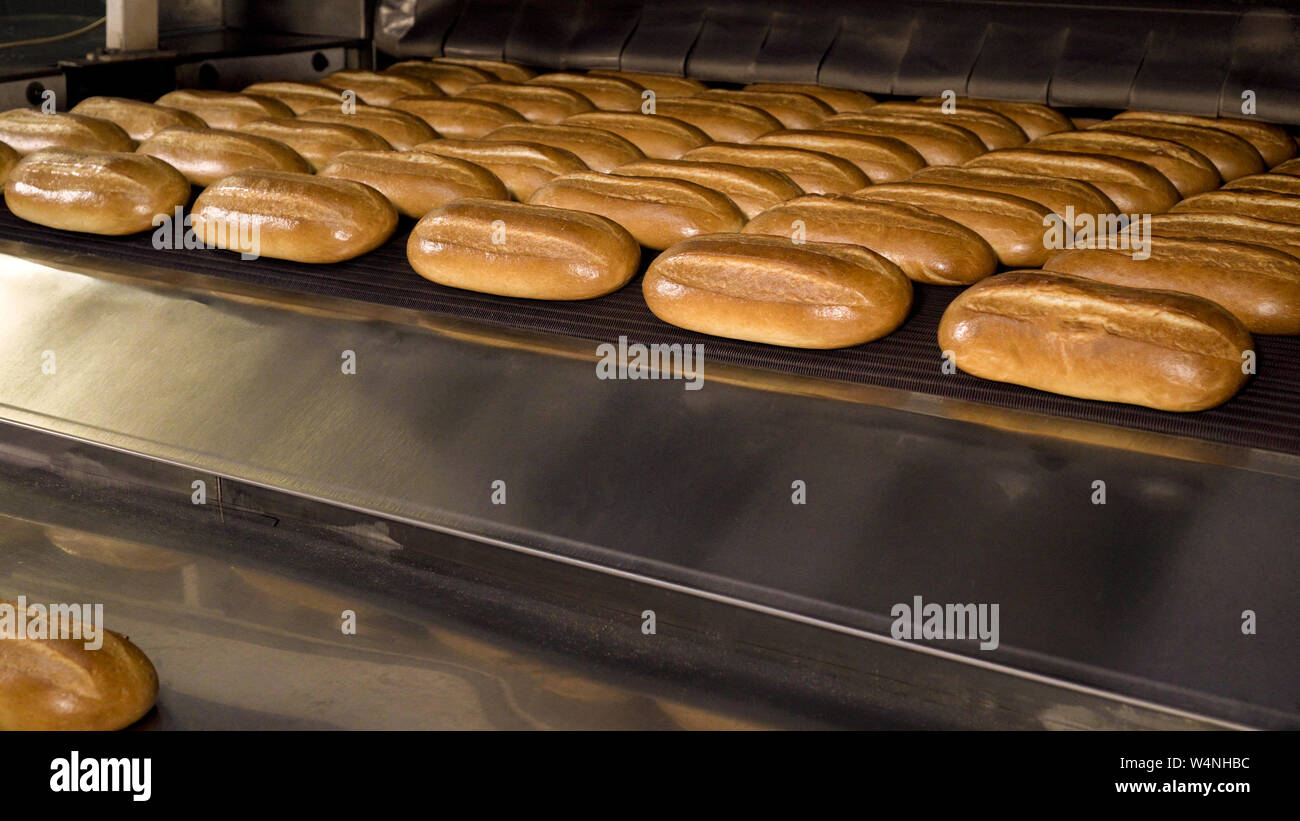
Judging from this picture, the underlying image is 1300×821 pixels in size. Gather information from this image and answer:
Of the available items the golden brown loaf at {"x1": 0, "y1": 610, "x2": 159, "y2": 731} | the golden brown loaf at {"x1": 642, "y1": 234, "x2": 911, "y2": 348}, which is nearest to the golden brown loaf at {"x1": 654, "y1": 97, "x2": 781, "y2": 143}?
the golden brown loaf at {"x1": 642, "y1": 234, "x2": 911, "y2": 348}

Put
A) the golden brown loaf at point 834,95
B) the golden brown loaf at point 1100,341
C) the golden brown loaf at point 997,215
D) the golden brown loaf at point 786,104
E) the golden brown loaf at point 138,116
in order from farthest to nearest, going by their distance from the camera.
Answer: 1. the golden brown loaf at point 834,95
2. the golden brown loaf at point 786,104
3. the golden brown loaf at point 138,116
4. the golden brown loaf at point 997,215
5. the golden brown loaf at point 1100,341

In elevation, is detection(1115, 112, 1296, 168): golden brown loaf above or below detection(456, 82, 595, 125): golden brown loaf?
below

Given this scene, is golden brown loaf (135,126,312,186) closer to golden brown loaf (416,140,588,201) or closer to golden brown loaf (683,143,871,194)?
golden brown loaf (416,140,588,201)

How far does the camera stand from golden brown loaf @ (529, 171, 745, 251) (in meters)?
2.28

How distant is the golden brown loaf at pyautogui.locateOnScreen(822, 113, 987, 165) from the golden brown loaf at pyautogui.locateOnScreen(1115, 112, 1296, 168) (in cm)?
61

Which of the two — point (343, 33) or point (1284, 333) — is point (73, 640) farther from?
point (343, 33)

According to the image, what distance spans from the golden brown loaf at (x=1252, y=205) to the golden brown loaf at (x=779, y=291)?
79 centimetres

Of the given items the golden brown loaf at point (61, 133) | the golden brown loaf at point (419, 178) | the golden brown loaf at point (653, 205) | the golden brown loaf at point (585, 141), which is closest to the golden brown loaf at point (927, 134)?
the golden brown loaf at point (585, 141)

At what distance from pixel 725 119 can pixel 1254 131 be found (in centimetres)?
144

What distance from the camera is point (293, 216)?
7.47ft

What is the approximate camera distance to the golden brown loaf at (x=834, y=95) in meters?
3.73

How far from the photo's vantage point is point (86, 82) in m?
3.65

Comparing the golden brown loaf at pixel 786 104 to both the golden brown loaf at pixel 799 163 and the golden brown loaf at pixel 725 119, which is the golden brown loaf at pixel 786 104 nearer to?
the golden brown loaf at pixel 725 119
